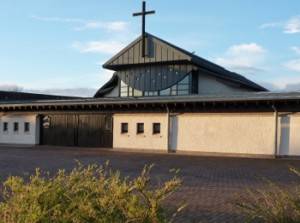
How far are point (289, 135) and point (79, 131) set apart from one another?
14.8 m

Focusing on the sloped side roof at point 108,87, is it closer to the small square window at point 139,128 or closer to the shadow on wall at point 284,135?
the small square window at point 139,128

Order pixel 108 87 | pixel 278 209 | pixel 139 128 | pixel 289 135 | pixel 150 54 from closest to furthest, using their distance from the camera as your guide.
→ pixel 278 209 → pixel 289 135 → pixel 139 128 → pixel 150 54 → pixel 108 87

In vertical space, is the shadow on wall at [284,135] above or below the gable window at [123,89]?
below

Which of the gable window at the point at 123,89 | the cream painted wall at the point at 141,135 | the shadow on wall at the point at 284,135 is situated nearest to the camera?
the shadow on wall at the point at 284,135

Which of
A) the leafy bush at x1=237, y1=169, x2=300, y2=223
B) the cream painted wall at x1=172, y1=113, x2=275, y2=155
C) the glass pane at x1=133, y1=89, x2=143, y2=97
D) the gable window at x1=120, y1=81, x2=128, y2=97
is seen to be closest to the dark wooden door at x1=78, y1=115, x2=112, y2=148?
the cream painted wall at x1=172, y1=113, x2=275, y2=155

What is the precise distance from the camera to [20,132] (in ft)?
120

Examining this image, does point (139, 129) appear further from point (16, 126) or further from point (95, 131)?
point (16, 126)

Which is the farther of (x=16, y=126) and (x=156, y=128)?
(x=16, y=126)

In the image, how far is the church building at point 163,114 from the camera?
2575 centimetres

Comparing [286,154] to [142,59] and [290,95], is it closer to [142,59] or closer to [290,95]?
[290,95]

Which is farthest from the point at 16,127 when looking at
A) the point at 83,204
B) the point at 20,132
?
the point at 83,204

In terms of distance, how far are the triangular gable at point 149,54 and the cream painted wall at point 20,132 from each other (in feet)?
25.9

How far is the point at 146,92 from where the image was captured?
37625mm

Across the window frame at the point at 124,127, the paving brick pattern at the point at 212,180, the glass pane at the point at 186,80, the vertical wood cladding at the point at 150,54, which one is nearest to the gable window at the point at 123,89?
the vertical wood cladding at the point at 150,54
